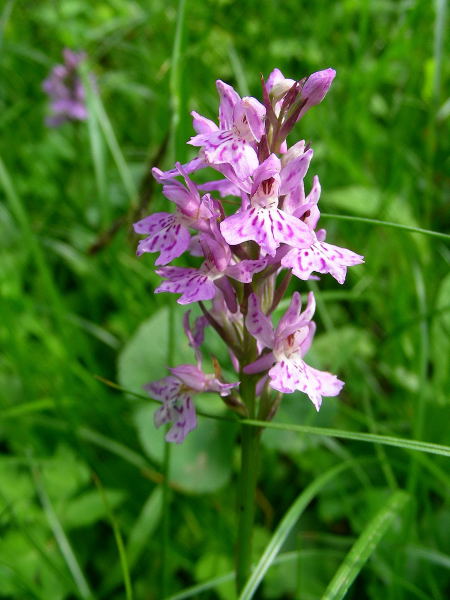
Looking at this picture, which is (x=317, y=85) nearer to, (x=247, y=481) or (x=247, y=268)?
(x=247, y=268)

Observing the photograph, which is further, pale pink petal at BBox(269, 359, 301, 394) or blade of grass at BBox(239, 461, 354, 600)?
blade of grass at BBox(239, 461, 354, 600)

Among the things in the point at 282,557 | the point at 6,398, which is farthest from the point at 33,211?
the point at 282,557

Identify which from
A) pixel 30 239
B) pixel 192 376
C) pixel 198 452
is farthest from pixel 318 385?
pixel 30 239

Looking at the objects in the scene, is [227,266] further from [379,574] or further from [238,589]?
[379,574]

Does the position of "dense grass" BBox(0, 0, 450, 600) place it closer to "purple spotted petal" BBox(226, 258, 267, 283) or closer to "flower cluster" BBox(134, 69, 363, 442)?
"flower cluster" BBox(134, 69, 363, 442)

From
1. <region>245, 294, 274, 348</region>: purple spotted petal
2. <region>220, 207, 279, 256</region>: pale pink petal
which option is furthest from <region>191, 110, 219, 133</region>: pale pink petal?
<region>245, 294, 274, 348</region>: purple spotted petal

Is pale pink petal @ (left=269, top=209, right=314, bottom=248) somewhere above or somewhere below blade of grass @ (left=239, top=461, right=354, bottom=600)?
above
